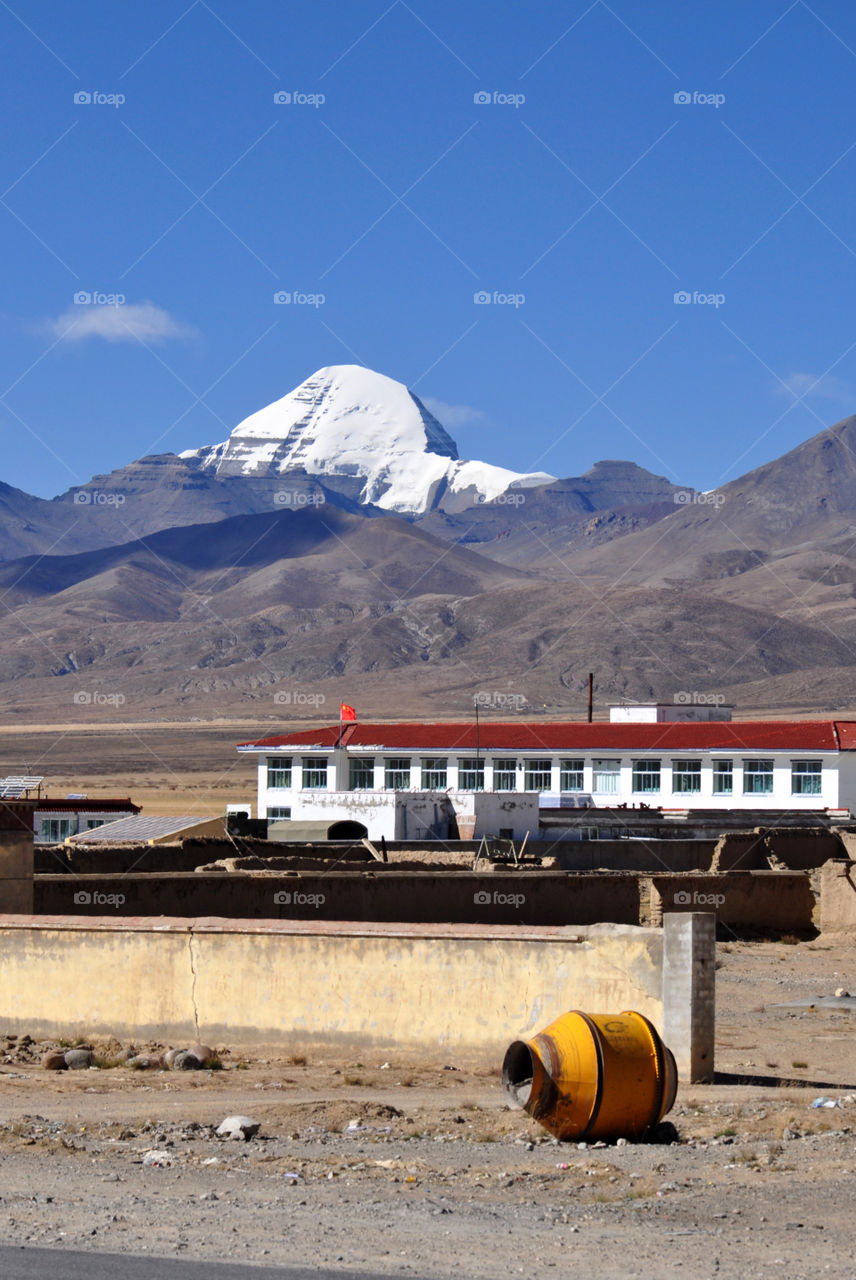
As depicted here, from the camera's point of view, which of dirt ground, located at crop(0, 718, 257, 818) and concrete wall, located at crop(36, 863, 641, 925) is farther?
dirt ground, located at crop(0, 718, 257, 818)

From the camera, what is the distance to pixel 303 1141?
16.5m

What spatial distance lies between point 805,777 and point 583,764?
32.9 ft

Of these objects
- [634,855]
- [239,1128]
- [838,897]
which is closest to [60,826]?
[634,855]

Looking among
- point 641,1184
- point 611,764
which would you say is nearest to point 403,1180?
point 641,1184

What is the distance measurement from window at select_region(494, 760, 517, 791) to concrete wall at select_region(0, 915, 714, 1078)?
5221cm

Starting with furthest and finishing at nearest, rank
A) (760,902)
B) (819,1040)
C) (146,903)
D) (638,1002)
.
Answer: (760,902) → (146,903) → (819,1040) → (638,1002)

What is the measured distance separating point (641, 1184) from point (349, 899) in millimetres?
20391

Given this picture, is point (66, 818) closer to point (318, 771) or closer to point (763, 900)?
point (318, 771)

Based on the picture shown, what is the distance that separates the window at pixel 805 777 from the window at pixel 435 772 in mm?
15635

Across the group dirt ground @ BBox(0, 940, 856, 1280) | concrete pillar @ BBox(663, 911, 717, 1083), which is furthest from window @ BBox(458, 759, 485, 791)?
concrete pillar @ BBox(663, 911, 717, 1083)

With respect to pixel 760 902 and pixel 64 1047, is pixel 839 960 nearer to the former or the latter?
pixel 760 902

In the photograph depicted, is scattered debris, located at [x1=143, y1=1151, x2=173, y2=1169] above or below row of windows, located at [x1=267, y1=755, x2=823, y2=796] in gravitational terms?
below

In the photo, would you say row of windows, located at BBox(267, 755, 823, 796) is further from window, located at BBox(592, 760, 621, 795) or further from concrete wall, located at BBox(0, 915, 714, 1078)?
concrete wall, located at BBox(0, 915, 714, 1078)

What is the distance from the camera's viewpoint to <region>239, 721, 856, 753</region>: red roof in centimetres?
7119
